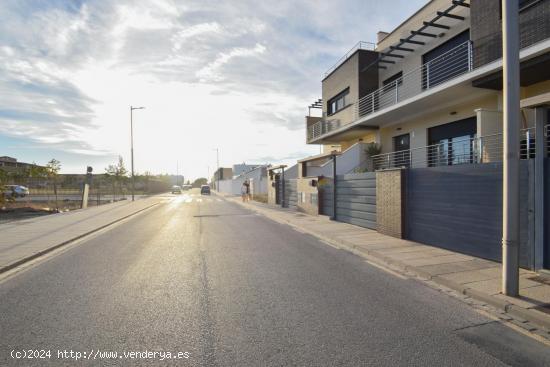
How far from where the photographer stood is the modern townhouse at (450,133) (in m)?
6.95

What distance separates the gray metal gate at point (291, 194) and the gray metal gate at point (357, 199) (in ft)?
23.1

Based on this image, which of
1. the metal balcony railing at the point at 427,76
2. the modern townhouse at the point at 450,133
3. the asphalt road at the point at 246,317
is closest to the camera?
the asphalt road at the point at 246,317

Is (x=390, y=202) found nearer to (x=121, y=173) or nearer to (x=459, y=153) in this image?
(x=459, y=153)

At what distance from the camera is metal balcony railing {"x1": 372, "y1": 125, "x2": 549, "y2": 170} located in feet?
29.7

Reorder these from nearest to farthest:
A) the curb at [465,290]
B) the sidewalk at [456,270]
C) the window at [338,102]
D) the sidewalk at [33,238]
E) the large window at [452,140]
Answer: the curb at [465,290], the sidewalk at [456,270], the sidewalk at [33,238], the large window at [452,140], the window at [338,102]

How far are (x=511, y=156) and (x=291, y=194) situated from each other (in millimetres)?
18247

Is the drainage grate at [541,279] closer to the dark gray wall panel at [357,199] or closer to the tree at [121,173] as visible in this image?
the dark gray wall panel at [357,199]

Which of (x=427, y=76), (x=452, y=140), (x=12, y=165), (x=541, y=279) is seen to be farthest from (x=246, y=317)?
(x=12, y=165)

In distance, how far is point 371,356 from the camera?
3.38 m

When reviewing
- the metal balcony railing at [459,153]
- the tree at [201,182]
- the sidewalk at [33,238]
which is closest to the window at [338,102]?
the metal balcony railing at [459,153]

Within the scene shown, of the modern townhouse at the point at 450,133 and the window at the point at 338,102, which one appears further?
the window at the point at 338,102

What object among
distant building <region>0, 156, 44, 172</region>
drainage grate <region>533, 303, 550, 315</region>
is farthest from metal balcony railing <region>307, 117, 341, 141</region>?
distant building <region>0, 156, 44, 172</region>

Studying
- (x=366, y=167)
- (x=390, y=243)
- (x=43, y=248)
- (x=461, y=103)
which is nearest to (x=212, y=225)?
(x=43, y=248)

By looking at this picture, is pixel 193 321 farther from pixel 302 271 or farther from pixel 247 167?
pixel 247 167
